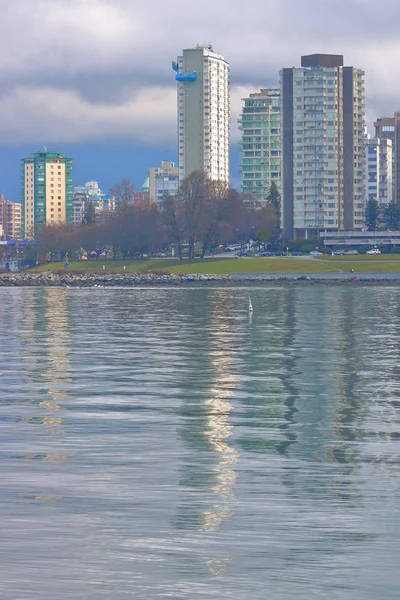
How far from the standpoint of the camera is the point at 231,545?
13.6 meters

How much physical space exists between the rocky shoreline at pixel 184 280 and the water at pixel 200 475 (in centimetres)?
9705

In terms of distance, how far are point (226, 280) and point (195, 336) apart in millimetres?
92795

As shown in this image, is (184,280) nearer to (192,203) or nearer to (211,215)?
(192,203)

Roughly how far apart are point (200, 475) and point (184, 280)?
413 ft

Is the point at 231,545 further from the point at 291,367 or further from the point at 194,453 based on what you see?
the point at 291,367

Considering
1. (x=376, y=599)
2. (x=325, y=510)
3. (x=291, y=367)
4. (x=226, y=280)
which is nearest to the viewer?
(x=376, y=599)

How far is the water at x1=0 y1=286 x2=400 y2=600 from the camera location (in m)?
12.6

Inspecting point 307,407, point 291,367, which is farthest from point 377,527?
point 291,367

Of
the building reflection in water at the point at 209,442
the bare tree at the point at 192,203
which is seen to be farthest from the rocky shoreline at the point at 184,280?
the building reflection in water at the point at 209,442

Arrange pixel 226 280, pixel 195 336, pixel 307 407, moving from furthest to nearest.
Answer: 1. pixel 226 280
2. pixel 195 336
3. pixel 307 407

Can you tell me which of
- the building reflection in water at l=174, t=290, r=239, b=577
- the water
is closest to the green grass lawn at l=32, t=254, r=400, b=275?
the building reflection in water at l=174, t=290, r=239, b=577

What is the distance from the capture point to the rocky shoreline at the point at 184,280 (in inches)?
5389

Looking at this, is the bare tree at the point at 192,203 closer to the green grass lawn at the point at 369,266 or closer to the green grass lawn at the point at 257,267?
the green grass lawn at the point at 257,267

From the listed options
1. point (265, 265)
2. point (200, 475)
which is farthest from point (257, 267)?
point (200, 475)
